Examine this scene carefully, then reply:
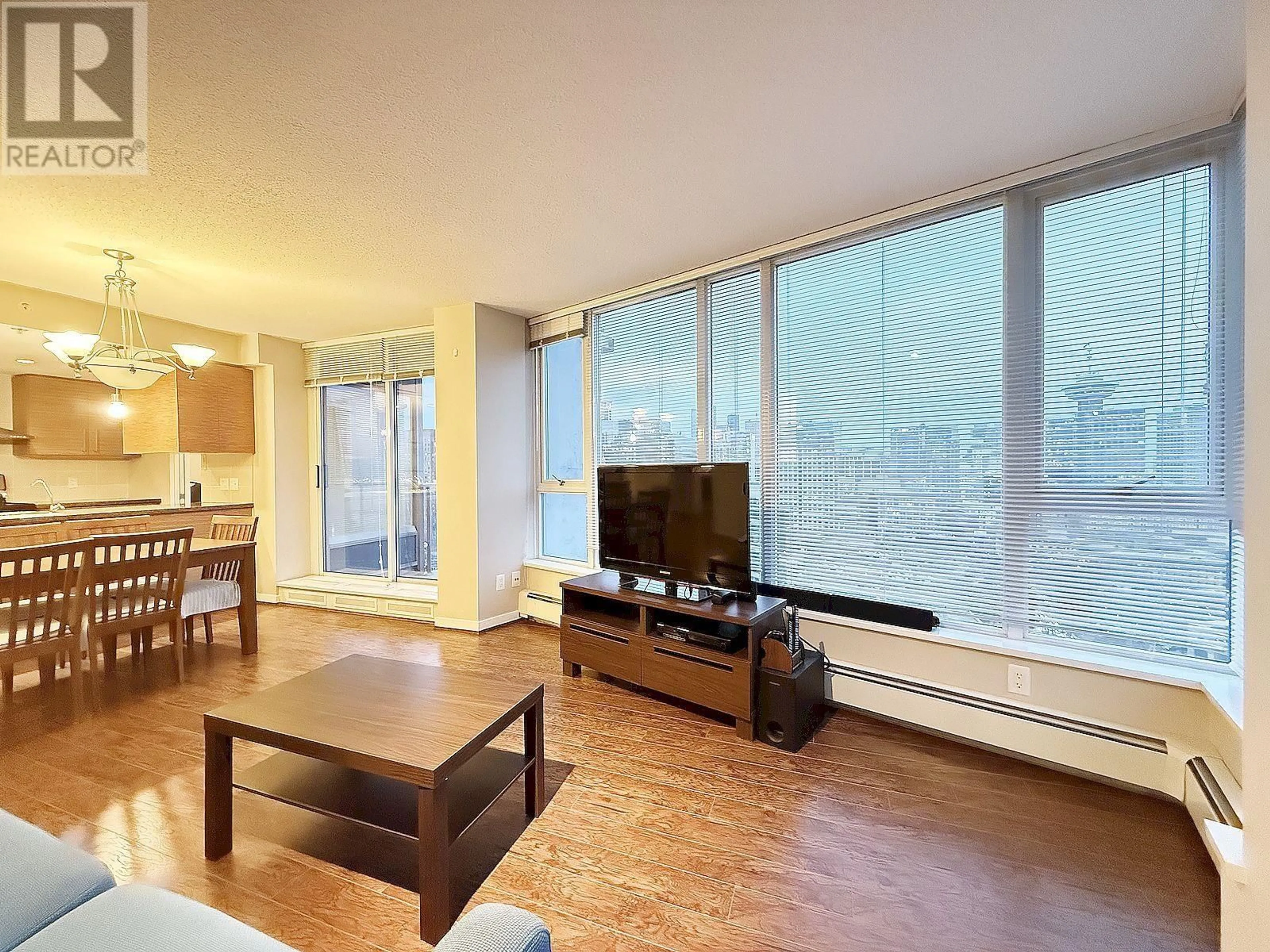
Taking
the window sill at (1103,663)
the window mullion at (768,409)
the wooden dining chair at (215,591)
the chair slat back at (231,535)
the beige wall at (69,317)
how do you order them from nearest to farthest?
the window sill at (1103,663) → the window mullion at (768,409) → the wooden dining chair at (215,591) → the beige wall at (69,317) → the chair slat back at (231,535)

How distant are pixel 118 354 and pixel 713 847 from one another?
164 inches

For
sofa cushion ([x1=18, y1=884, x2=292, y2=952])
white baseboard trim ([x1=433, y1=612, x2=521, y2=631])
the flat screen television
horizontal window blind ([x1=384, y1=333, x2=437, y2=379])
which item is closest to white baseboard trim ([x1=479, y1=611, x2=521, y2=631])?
white baseboard trim ([x1=433, y1=612, x2=521, y2=631])

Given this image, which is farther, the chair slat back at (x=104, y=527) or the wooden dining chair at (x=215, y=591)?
the chair slat back at (x=104, y=527)

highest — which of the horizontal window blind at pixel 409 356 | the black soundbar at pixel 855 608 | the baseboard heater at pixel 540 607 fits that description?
the horizontal window blind at pixel 409 356

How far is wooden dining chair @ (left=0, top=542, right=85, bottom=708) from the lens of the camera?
2.56 meters

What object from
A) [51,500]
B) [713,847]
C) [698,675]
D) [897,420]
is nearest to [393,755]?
[713,847]

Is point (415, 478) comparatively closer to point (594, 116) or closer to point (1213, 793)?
point (594, 116)

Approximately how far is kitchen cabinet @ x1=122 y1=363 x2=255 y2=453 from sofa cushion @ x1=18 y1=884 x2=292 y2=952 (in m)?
4.88

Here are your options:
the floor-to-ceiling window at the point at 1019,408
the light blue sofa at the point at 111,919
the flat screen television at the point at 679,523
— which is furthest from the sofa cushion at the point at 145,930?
the floor-to-ceiling window at the point at 1019,408

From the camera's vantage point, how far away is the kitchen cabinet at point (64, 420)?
5.43 meters

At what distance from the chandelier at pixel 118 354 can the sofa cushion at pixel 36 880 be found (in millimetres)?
2728

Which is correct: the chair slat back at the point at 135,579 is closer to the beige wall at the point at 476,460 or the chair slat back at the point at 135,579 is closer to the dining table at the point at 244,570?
the dining table at the point at 244,570

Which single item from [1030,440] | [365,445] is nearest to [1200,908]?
[1030,440]

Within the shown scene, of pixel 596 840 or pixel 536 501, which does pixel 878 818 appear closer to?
pixel 596 840
